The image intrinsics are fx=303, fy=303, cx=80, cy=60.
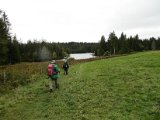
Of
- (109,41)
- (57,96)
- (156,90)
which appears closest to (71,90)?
(57,96)

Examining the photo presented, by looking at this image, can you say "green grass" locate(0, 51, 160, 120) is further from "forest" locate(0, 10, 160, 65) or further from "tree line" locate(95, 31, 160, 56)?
"tree line" locate(95, 31, 160, 56)

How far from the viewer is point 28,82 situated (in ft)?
93.2

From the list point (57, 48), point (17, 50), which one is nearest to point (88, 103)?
point (17, 50)

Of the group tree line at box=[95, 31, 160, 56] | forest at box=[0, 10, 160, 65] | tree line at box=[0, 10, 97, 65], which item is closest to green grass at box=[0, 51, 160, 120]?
tree line at box=[0, 10, 97, 65]

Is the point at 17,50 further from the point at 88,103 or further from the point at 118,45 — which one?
Answer: the point at 88,103

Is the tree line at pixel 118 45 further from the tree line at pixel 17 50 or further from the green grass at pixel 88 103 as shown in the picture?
the green grass at pixel 88 103

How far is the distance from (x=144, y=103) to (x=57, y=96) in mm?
5970

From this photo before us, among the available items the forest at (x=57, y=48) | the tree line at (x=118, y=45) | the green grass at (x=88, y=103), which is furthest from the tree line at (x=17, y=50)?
the green grass at (x=88, y=103)

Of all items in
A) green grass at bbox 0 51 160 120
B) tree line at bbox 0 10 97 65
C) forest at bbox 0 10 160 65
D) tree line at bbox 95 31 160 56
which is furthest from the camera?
tree line at bbox 95 31 160 56

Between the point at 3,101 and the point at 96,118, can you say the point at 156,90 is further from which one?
the point at 3,101

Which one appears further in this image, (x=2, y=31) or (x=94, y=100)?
(x=2, y=31)

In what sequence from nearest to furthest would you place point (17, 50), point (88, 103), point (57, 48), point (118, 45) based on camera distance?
point (88, 103)
point (17, 50)
point (118, 45)
point (57, 48)

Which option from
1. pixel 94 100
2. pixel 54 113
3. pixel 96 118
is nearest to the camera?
pixel 96 118

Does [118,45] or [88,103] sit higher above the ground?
[118,45]
